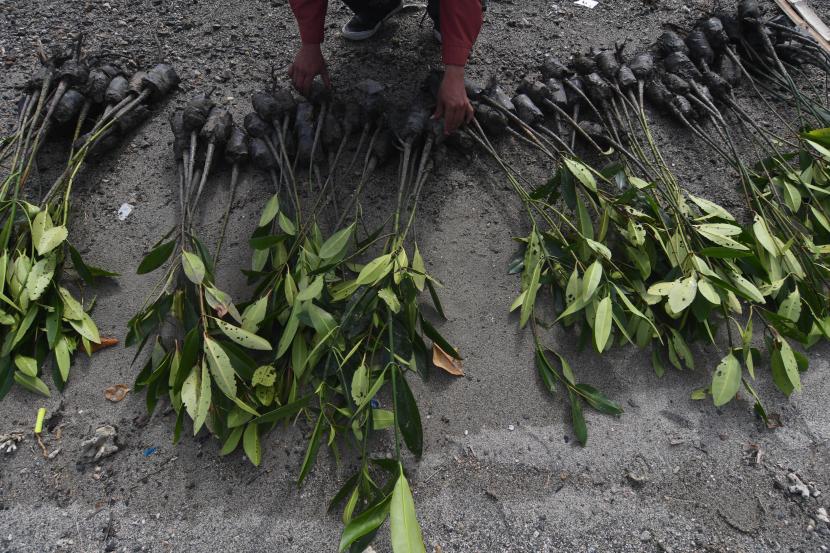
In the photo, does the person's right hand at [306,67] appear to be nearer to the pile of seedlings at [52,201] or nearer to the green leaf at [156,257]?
the pile of seedlings at [52,201]

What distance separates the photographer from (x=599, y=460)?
54.0 inches

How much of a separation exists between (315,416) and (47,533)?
636mm

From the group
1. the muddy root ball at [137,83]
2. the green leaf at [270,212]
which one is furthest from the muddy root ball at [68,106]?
the green leaf at [270,212]

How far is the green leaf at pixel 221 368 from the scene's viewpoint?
128 centimetres

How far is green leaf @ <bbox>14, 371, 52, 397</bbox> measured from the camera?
4.64ft

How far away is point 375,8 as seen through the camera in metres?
2.39

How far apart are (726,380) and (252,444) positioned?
46.8 inches

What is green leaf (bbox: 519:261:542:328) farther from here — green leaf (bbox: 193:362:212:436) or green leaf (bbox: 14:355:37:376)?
green leaf (bbox: 14:355:37:376)

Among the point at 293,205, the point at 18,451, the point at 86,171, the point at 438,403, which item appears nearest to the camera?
the point at 18,451

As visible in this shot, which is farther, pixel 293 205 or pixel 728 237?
pixel 293 205

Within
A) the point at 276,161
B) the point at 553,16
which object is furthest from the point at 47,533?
the point at 553,16

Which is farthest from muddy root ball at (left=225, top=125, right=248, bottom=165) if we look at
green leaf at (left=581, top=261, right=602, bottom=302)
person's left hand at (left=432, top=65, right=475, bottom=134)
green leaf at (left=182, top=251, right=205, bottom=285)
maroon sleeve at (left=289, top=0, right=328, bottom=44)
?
green leaf at (left=581, top=261, right=602, bottom=302)

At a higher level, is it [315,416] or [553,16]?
[553,16]

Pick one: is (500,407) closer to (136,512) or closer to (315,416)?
(315,416)
